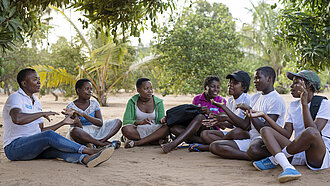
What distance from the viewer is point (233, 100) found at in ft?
16.9

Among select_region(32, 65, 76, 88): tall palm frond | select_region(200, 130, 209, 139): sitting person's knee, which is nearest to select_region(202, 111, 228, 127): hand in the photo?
select_region(200, 130, 209, 139): sitting person's knee

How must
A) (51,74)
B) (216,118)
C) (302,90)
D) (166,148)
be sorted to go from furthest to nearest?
1. (51,74)
2. (166,148)
3. (216,118)
4. (302,90)

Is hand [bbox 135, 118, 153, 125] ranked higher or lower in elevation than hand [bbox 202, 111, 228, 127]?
lower

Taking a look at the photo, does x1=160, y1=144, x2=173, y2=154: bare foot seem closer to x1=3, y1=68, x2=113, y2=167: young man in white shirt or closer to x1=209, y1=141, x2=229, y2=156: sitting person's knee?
x1=209, y1=141, x2=229, y2=156: sitting person's knee

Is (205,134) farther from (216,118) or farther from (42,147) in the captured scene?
(42,147)

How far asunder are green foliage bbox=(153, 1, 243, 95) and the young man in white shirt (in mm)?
9477

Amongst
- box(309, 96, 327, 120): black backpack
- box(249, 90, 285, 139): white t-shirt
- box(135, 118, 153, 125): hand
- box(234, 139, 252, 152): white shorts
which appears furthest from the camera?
box(135, 118, 153, 125): hand

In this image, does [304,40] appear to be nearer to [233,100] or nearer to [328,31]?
[328,31]

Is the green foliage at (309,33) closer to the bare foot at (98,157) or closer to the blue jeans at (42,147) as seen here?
the bare foot at (98,157)

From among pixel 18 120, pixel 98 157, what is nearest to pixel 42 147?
pixel 18 120

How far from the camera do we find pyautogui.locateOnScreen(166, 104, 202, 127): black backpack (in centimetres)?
515

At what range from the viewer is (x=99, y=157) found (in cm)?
380

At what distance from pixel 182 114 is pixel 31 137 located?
2.33 metres

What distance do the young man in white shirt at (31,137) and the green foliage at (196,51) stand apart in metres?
9.48
